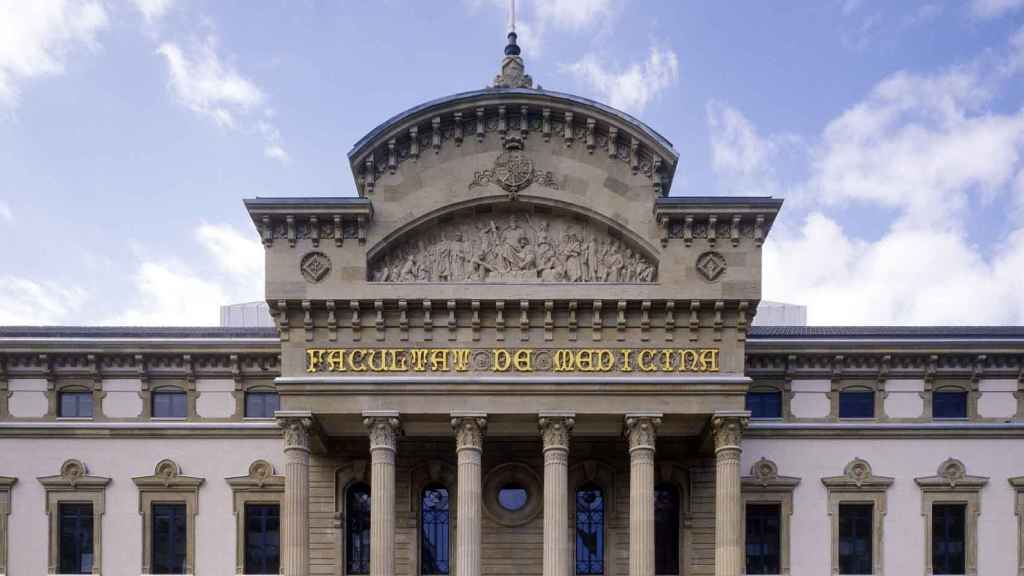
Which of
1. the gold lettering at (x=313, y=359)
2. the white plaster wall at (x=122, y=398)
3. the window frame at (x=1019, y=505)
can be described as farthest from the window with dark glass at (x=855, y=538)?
the white plaster wall at (x=122, y=398)

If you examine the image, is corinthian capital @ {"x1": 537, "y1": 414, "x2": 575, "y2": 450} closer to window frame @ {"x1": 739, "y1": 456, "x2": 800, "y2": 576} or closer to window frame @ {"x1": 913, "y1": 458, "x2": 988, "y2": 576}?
window frame @ {"x1": 739, "y1": 456, "x2": 800, "y2": 576}

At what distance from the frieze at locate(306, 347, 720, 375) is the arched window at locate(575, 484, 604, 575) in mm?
6013

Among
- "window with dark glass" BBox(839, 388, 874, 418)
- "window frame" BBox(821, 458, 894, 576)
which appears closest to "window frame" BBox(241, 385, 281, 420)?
"window frame" BBox(821, 458, 894, 576)

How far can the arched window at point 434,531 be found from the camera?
3875 centimetres

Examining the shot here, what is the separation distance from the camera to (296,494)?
34.9m

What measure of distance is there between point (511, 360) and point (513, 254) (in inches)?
134

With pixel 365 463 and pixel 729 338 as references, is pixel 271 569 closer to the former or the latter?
pixel 365 463

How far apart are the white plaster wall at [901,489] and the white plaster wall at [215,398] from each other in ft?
60.1

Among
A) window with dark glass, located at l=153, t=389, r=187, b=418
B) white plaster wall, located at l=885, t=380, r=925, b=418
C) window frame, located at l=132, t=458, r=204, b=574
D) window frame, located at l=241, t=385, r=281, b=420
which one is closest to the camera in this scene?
window frame, located at l=132, t=458, r=204, b=574

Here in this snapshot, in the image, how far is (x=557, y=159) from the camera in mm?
36406

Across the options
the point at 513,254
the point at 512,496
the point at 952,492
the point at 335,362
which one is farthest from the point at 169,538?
the point at 952,492

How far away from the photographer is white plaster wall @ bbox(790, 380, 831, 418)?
39625 mm

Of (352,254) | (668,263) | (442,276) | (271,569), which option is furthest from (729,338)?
(271,569)

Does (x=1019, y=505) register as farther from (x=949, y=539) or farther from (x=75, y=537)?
(x=75, y=537)
